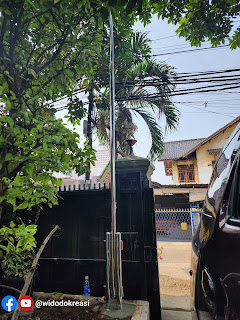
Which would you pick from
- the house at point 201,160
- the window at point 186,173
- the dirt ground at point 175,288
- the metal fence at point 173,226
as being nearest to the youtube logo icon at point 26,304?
the dirt ground at point 175,288

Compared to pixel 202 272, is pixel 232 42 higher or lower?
higher

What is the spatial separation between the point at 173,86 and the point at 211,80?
130 centimetres

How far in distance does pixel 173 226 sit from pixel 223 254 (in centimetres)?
1558

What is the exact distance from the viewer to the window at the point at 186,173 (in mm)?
20281

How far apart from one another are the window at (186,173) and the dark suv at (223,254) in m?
20.1

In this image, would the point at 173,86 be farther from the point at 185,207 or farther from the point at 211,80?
the point at 185,207

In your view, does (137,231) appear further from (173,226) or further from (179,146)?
(179,146)

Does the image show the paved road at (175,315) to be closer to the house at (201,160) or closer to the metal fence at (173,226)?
the metal fence at (173,226)

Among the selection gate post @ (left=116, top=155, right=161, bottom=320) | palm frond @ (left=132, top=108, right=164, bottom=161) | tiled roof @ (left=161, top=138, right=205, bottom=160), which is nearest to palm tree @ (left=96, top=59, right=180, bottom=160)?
palm frond @ (left=132, top=108, right=164, bottom=161)

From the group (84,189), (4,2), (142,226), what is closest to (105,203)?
(84,189)

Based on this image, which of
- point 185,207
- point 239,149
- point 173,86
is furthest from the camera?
point 185,207

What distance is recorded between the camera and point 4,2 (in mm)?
2109

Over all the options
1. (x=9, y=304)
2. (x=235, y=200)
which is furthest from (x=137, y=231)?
(x=235, y=200)

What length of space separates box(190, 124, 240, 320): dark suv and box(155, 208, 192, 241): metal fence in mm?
13771
